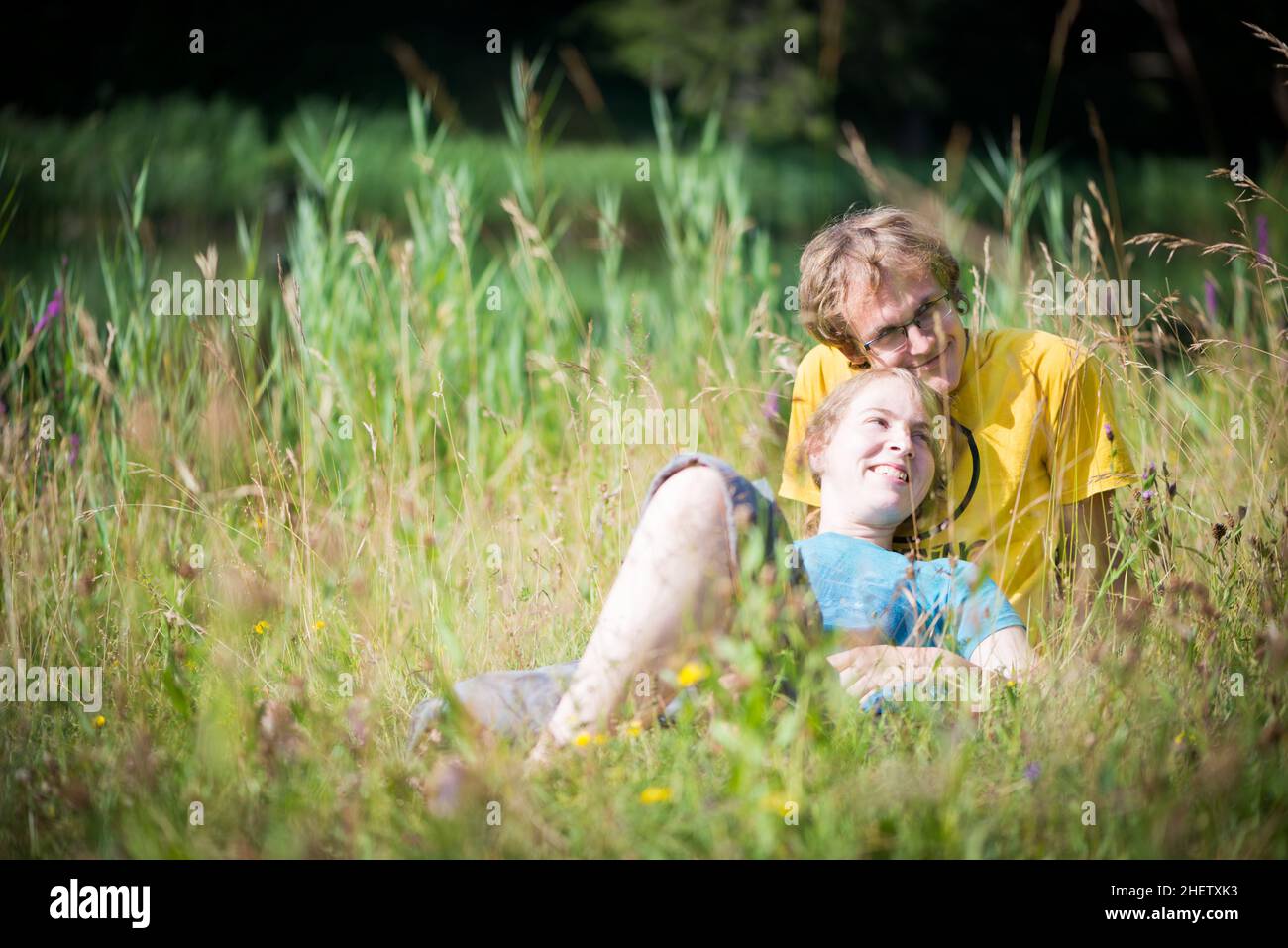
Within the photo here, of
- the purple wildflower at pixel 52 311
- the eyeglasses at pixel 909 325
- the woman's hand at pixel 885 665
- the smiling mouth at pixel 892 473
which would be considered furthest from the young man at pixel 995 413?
the purple wildflower at pixel 52 311

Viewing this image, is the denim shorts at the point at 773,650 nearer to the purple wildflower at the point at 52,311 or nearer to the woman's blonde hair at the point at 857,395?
the woman's blonde hair at the point at 857,395

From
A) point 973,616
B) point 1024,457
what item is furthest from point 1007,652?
point 1024,457

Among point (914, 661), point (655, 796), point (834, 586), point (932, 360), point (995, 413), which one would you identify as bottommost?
point (655, 796)

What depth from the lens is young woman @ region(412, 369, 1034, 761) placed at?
1.68 m

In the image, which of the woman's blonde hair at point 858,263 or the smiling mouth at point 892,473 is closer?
the smiling mouth at point 892,473

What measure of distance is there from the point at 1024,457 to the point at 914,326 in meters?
0.31

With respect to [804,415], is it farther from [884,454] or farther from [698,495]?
[698,495]

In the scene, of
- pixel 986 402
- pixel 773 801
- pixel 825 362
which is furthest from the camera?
pixel 825 362

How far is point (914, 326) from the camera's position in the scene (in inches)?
83.2

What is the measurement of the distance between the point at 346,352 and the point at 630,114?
13.2 metres

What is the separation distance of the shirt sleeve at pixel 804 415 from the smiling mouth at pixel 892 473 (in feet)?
1.08

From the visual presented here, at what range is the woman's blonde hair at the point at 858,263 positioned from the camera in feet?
7.02
